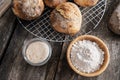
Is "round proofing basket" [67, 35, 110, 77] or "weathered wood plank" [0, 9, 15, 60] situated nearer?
"round proofing basket" [67, 35, 110, 77]

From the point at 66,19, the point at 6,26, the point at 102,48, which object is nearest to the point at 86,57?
the point at 102,48

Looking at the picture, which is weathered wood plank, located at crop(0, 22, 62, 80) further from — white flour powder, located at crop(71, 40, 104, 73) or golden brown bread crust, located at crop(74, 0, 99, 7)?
golden brown bread crust, located at crop(74, 0, 99, 7)

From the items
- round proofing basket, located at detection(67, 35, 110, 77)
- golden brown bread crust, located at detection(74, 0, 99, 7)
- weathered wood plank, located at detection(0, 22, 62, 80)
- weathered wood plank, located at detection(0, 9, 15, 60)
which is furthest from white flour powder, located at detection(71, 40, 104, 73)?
weathered wood plank, located at detection(0, 9, 15, 60)

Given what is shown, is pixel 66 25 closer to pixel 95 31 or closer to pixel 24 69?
pixel 95 31

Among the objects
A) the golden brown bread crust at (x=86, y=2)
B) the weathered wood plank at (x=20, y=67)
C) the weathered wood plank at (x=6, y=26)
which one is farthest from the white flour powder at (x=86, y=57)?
the weathered wood plank at (x=6, y=26)

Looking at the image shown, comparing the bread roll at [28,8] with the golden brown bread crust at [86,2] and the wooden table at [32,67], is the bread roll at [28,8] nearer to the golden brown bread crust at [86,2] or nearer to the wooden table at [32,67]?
the wooden table at [32,67]

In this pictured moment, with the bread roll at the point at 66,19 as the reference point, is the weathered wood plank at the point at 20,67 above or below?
below
